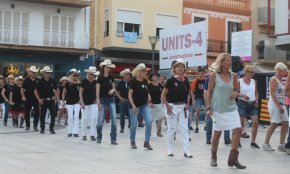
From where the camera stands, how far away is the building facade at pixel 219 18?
130 feet

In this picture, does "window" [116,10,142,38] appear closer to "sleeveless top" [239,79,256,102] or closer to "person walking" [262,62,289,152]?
"sleeveless top" [239,79,256,102]

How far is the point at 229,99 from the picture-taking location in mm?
8812

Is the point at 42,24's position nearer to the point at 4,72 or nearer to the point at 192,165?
the point at 4,72

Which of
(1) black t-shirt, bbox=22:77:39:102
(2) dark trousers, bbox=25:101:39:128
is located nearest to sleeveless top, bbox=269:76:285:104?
(2) dark trousers, bbox=25:101:39:128

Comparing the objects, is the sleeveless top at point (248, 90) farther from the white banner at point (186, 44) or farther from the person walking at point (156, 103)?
the white banner at point (186, 44)

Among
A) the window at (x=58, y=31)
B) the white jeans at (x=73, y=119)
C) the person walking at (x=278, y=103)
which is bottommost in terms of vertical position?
the white jeans at (x=73, y=119)

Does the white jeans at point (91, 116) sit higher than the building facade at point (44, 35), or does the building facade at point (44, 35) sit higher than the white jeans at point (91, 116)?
the building facade at point (44, 35)

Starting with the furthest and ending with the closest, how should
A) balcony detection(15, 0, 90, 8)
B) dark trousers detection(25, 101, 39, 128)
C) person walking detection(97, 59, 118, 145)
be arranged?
balcony detection(15, 0, 90, 8)
dark trousers detection(25, 101, 39, 128)
person walking detection(97, 59, 118, 145)

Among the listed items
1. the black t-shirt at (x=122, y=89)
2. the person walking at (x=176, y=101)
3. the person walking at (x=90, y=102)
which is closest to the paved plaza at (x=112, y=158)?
the person walking at (x=90, y=102)

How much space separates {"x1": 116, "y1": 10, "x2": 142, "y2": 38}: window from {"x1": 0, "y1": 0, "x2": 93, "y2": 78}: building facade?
2165mm

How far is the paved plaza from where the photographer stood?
27.8 ft

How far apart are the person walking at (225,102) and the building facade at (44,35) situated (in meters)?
26.0

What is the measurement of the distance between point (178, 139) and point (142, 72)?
3.06 metres

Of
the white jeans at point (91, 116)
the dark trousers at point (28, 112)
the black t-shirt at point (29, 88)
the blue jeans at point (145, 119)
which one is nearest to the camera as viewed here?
the blue jeans at point (145, 119)
